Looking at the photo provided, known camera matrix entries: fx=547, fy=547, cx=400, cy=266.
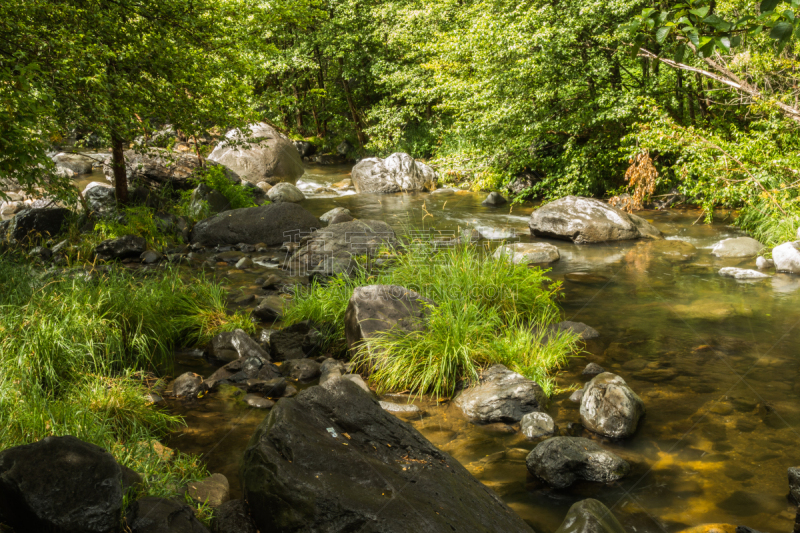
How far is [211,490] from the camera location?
132 inches

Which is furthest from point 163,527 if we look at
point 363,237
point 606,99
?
point 606,99

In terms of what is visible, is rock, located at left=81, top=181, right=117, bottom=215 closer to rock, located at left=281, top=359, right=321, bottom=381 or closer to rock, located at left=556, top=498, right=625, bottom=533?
rock, located at left=281, top=359, right=321, bottom=381

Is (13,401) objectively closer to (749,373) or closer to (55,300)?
(55,300)

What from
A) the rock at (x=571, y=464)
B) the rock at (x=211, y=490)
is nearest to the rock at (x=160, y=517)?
the rock at (x=211, y=490)

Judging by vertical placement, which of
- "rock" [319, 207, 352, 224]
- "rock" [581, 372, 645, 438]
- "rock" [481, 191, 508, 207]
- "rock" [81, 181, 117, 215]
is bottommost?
"rock" [581, 372, 645, 438]

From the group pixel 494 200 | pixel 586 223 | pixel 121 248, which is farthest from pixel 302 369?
pixel 494 200

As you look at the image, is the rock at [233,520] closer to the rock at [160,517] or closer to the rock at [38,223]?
the rock at [160,517]

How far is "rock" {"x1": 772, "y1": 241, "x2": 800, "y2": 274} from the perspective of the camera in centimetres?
890

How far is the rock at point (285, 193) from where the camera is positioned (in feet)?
51.1

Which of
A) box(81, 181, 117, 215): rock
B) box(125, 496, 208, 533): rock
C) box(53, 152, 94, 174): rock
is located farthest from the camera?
box(53, 152, 94, 174): rock

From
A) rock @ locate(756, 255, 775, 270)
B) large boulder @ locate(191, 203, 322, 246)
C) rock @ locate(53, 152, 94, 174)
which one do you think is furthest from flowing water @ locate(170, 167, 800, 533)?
rock @ locate(53, 152, 94, 174)

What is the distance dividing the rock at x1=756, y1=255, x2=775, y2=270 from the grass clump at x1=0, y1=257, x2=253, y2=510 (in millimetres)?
8395

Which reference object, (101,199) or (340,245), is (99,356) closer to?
(340,245)

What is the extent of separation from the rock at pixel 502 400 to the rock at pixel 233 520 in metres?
2.37
